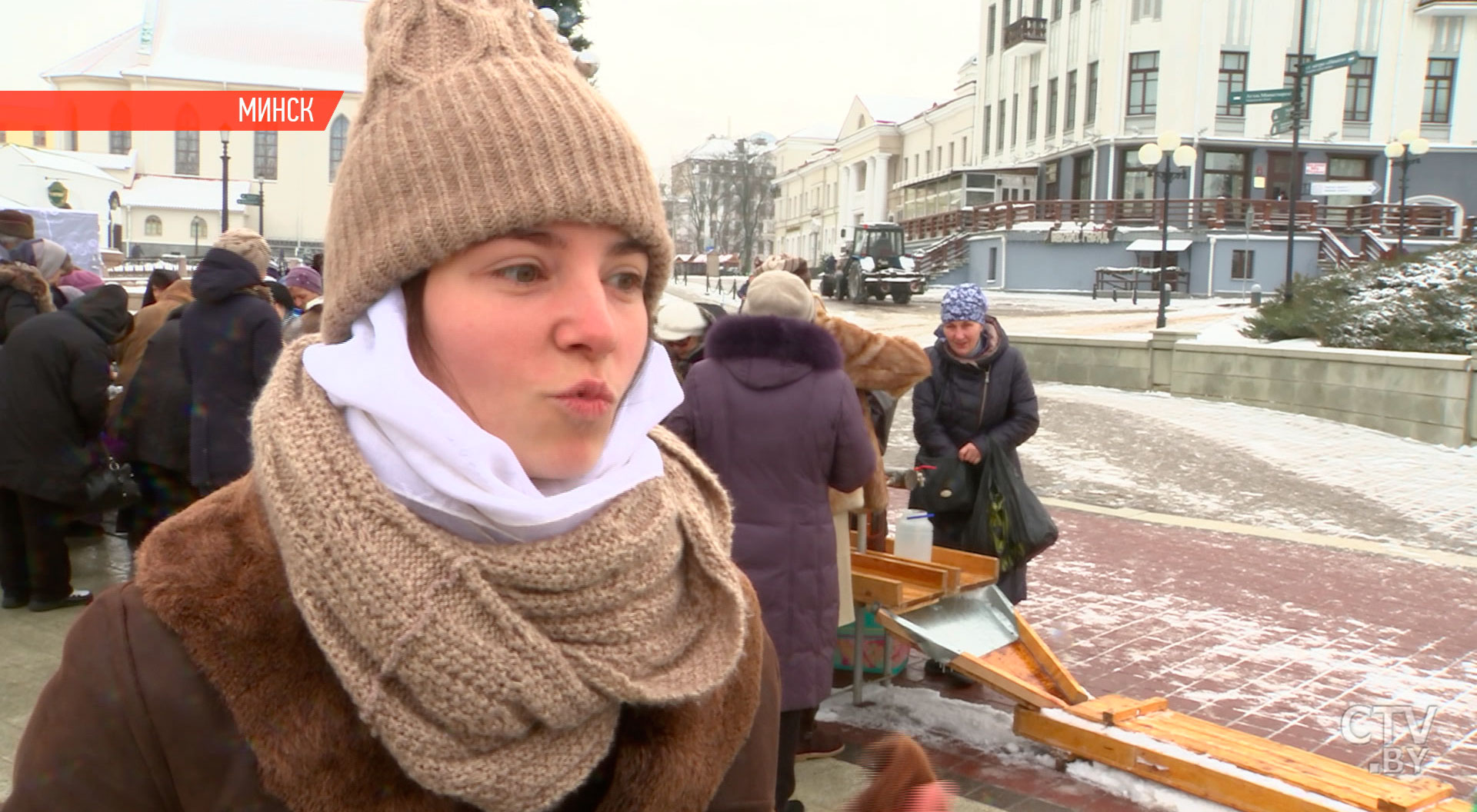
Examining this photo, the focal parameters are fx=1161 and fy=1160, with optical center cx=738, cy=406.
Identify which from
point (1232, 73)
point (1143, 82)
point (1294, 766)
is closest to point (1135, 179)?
point (1143, 82)

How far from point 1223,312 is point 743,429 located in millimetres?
27504

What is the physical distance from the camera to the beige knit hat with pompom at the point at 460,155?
1.22 m

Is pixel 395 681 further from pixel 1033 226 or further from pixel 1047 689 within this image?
pixel 1033 226

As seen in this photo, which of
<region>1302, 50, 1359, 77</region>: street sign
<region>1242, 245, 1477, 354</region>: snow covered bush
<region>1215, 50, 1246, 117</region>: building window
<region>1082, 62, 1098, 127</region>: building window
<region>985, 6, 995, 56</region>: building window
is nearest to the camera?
<region>1242, 245, 1477, 354</region>: snow covered bush

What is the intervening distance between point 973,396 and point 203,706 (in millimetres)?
4790

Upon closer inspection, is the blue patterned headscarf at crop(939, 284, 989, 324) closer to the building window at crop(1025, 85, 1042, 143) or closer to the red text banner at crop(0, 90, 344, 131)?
the red text banner at crop(0, 90, 344, 131)

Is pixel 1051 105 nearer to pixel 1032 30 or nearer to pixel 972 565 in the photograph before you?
pixel 1032 30

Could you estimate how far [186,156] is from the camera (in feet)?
233

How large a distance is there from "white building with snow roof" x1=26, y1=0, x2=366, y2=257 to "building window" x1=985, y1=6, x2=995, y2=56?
120 feet

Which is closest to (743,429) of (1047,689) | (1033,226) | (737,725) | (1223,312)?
(1047,689)

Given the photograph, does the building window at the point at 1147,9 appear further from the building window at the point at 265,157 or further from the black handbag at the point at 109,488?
the building window at the point at 265,157

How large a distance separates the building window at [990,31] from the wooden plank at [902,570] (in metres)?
51.8

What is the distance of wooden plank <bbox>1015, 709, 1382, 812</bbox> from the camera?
391 cm

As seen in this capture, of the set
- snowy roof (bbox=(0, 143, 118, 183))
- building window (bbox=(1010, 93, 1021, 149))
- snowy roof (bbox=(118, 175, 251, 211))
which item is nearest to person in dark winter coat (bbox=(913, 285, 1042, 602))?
snowy roof (bbox=(0, 143, 118, 183))
